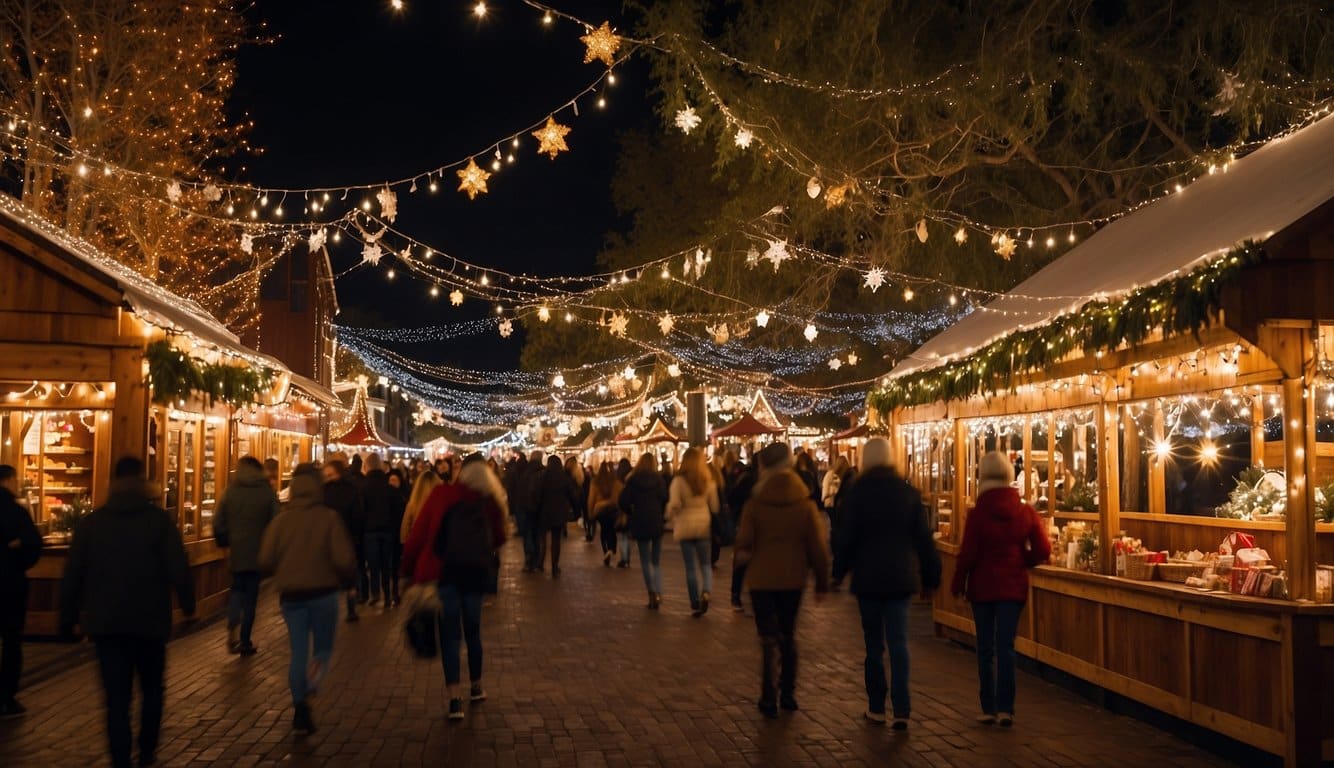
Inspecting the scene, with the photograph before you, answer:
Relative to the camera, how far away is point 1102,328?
9.10 meters

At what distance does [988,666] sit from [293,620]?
4476mm

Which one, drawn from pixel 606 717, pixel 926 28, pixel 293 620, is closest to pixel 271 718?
pixel 293 620

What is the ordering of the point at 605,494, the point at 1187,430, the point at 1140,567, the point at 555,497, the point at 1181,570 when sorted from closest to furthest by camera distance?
the point at 1181,570, the point at 1140,567, the point at 1187,430, the point at 555,497, the point at 605,494

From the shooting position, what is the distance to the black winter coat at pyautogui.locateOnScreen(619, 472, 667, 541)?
15555 millimetres

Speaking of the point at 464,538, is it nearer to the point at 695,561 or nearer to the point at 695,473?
the point at 695,473

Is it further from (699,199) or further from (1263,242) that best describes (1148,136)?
(699,199)

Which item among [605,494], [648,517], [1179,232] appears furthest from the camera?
[605,494]

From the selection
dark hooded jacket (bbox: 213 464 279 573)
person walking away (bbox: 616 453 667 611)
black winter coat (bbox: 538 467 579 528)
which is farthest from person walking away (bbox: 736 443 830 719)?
black winter coat (bbox: 538 467 579 528)

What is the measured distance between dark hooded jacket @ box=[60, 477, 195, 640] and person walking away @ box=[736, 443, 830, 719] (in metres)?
3.56

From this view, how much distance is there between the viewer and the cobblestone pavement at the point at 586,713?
7699 mm

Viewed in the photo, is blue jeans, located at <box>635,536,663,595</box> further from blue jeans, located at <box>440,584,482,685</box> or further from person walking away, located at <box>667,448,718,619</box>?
blue jeans, located at <box>440,584,482,685</box>

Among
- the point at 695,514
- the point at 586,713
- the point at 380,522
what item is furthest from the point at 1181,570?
the point at 380,522

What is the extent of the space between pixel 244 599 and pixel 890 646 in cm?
603

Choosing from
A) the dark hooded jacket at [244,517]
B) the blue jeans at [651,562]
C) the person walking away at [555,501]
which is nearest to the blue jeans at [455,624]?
the dark hooded jacket at [244,517]
